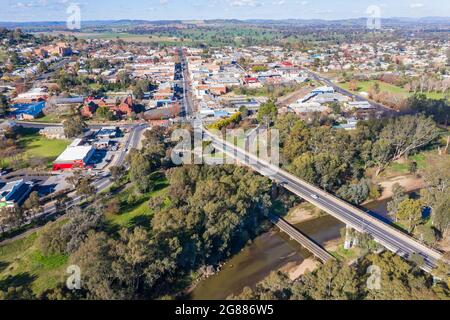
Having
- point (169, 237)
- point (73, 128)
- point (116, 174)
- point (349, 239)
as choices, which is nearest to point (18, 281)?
point (169, 237)

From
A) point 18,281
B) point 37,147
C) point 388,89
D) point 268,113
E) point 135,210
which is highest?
point 388,89

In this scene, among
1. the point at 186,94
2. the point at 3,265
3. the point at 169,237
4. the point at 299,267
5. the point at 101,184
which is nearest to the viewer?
the point at 169,237

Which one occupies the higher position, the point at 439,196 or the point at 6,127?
the point at 6,127

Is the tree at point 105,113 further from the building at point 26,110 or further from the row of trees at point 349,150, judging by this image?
the row of trees at point 349,150

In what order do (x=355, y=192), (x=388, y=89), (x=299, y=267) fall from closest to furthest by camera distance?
(x=299, y=267)
(x=355, y=192)
(x=388, y=89)

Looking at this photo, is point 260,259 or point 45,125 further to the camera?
point 45,125

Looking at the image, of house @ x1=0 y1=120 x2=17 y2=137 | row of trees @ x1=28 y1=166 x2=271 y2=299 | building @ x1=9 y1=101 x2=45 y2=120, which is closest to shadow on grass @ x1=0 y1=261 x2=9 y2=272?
row of trees @ x1=28 y1=166 x2=271 y2=299

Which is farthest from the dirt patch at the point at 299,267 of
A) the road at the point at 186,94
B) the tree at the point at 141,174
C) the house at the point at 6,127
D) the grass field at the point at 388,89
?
the grass field at the point at 388,89

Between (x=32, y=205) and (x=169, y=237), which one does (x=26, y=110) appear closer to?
(x=32, y=205)
